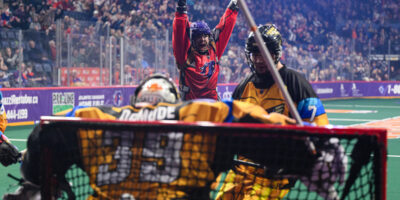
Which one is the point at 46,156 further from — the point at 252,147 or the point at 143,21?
the point at 143,21

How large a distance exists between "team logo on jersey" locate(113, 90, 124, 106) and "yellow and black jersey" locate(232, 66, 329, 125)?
12757 millimetres

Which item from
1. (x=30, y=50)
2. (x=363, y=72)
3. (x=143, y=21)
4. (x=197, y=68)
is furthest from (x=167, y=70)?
(x=363, y=72)

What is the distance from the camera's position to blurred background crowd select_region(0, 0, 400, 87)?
49.9 ft

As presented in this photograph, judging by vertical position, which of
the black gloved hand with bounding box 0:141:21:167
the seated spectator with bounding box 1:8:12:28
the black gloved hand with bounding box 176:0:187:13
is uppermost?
the seated spectator with bounding box 1:8:12:28

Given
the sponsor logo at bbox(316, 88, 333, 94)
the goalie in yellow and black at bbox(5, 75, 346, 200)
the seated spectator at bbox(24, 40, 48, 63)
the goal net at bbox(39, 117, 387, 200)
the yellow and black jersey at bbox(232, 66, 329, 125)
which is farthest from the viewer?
the sponsor logo at bbox(316, 88, 333, 94)

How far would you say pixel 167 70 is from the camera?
61.6ft

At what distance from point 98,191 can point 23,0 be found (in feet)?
46.3

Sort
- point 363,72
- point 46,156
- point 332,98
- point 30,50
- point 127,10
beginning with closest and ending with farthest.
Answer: point 46,156 → point 30,50 → point 127,10 → point 332,98 → point 363,72

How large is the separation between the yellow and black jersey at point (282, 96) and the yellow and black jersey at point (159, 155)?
1.29m

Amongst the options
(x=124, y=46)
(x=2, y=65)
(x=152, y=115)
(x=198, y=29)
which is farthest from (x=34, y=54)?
(x=152, y=115)

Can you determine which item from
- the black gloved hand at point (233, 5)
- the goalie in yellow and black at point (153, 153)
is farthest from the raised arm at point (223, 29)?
the goalie in yellow and black at point (153, 153)

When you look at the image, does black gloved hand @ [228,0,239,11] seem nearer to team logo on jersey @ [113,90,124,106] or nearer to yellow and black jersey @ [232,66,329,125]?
yellow and black jersey @ [232,66,329,125]

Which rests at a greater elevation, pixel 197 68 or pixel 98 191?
pixel 197 68

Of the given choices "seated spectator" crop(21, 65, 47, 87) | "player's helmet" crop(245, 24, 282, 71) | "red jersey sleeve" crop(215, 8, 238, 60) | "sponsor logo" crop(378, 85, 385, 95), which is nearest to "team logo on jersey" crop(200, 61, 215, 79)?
"red jersey sleeve" crop(215, 8, 238, 60)
